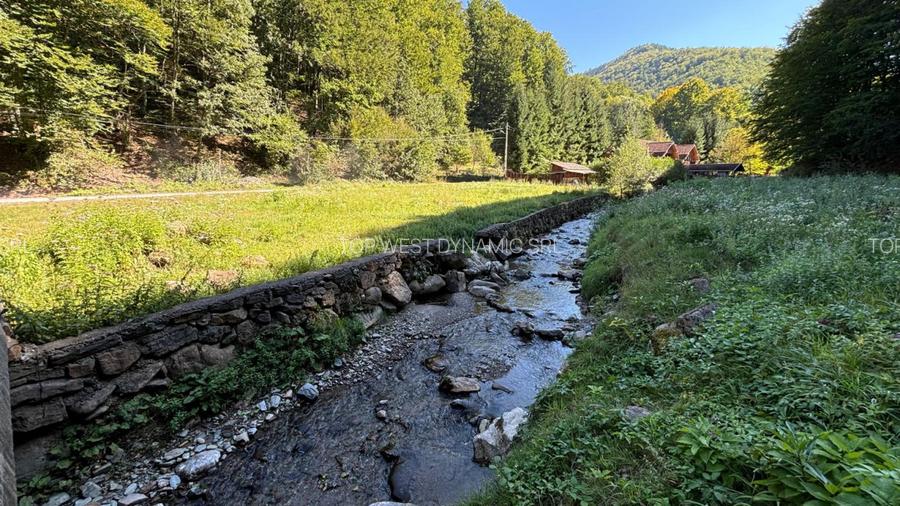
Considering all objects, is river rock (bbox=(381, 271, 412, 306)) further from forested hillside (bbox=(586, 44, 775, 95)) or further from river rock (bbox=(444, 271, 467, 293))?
forested hillside (bbox=(586, 44, 775, 95))

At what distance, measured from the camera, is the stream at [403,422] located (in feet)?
10.8

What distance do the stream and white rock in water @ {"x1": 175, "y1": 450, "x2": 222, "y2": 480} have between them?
0.33ft

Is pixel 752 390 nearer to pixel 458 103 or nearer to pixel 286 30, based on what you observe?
pixel 286 30

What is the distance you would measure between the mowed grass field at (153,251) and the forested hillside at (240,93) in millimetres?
8503

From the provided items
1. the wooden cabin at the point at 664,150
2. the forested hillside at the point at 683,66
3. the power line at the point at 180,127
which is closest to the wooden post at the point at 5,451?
the power line at the point at 180,127

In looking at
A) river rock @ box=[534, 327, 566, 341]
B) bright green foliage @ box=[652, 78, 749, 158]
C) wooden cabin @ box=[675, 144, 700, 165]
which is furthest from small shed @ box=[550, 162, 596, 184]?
river rock @ box=[534, 327, 566, 341]

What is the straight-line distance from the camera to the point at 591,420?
8.46ft

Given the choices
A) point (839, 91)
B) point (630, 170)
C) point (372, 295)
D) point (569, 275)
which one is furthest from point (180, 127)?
point (839, 91)

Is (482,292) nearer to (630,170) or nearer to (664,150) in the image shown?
(630,170)

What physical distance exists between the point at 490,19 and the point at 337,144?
43.2m

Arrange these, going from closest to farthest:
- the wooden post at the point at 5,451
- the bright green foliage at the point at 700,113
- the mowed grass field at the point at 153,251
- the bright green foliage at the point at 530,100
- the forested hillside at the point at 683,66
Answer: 1. the wooden post at the point at 5,451
2. the mowed grass field at the point at 153,251
3. the bright green foliage at the point at 530,100
4. the bright green foliage at the point at 700,113
5. the forested hillside at the point at 683,66

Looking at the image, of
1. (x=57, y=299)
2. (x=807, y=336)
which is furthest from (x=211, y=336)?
(x=807, y=336)

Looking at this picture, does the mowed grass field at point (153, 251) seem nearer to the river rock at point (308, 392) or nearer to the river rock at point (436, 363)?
the river rock at point (308, 392)

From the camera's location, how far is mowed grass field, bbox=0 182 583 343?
3.79m
